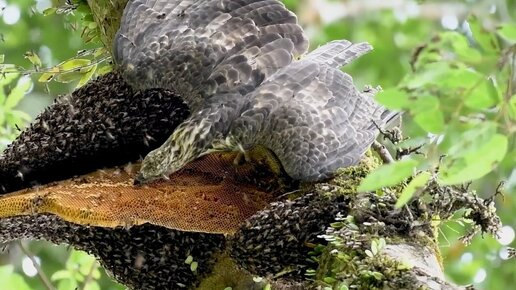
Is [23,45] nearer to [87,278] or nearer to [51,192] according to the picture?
[87,278]

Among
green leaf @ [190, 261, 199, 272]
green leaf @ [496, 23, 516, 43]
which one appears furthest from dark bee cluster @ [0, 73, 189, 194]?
green leaf @ [496, 23, 516, 43]

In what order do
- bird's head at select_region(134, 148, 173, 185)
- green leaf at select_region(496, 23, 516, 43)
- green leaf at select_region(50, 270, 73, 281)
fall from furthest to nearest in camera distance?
green leaf at select_region(50, 270, 73, 281), bird's head at select_region(134, 148, 173, 185), green leaf at select_region(496, 23, 516, 43)

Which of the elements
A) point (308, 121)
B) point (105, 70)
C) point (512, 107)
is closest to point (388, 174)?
point (512, 107)

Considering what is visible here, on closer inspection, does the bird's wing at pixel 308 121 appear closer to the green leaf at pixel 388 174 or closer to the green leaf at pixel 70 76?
the green leaf at pixel 70 76

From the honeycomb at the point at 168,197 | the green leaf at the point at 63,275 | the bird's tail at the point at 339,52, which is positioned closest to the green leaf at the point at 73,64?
the honeycomb at the point at 168,197

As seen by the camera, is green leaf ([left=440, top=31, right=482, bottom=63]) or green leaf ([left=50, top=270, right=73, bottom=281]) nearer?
green leaf ([left=440, top=31, right=482, bottom=63])

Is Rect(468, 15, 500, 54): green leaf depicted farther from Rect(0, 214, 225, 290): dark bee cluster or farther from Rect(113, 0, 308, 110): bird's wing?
Rect(0, 214, 225, 290): dark bee cluster
